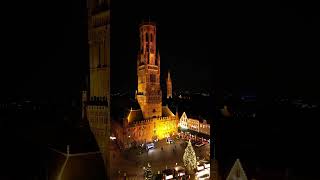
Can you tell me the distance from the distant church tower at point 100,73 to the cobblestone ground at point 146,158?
8.00m

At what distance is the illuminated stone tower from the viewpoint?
42969 mm

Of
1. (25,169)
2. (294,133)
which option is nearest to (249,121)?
(294,133)

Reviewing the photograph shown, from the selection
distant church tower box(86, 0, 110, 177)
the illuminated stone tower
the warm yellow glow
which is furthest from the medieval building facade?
the illuminated stone tower

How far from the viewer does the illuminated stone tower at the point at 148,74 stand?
141 ft

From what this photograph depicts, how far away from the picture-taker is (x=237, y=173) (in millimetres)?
12711

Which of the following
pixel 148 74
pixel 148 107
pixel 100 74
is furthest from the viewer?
pixel 148 74

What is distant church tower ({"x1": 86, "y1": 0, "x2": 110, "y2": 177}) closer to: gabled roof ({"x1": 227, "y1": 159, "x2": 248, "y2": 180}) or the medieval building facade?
the medieval building facade

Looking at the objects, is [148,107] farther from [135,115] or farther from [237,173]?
[237,173]

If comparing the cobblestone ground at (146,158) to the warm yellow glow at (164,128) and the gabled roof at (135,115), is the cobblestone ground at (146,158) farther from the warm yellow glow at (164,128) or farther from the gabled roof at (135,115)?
the gabled roof at (135,115)

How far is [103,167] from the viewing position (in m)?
13.9

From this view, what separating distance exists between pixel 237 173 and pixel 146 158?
17.6 meters

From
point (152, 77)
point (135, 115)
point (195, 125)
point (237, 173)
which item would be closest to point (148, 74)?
point (152, 77)

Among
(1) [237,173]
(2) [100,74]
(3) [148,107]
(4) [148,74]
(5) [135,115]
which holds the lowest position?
(1) [237,173]

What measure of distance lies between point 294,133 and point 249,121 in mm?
3115
